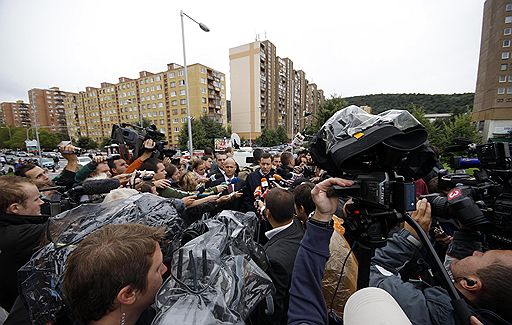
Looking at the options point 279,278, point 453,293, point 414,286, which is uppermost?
point 453,293

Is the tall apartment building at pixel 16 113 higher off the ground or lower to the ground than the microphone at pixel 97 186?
higher

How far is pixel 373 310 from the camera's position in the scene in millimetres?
771

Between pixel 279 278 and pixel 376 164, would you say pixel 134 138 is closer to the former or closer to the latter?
pixel 279 278

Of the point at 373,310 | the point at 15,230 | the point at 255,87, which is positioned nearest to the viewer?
the point at 373,310

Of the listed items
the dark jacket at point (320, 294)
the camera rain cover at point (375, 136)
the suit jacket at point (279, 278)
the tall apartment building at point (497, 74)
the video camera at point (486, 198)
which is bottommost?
the suit jacket at point (279, 278)

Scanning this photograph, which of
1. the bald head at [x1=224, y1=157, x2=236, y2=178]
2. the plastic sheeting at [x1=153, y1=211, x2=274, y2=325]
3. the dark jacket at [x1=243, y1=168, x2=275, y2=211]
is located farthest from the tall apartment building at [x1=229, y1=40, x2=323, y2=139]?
the plastic sheeting at [x1=153, y1=211, x2=274, y2=325]

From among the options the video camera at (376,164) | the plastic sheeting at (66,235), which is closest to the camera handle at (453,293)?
the video camera at (376,164)

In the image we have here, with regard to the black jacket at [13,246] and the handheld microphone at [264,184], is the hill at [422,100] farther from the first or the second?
the black jacket at [13,246]

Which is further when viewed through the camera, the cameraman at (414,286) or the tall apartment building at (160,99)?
the tall apartment building at (160,99)

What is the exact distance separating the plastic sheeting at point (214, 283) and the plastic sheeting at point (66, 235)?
0.44m

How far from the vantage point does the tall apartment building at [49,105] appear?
86.8 metres

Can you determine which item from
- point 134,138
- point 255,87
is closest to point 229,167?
point 134,138

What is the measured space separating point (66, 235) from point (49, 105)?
11926 cm

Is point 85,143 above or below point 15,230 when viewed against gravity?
below
